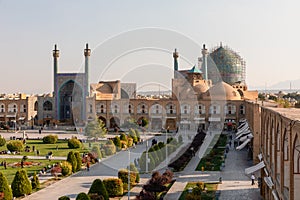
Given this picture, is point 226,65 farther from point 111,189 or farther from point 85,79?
point 111,189

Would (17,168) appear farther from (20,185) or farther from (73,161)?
(20,185)

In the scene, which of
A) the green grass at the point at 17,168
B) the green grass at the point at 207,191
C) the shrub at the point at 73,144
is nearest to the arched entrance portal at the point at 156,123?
the shrub at the point at 73,144

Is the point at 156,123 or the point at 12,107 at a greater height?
the point at 12,107

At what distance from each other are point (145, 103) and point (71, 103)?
32.4ft

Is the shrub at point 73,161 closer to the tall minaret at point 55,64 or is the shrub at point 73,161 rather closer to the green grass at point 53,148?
the green grass at point 53,148

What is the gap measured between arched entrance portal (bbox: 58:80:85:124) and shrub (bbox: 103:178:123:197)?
97.4ft

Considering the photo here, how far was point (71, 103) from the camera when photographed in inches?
1868

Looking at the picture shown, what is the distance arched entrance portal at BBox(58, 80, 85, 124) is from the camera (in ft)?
147

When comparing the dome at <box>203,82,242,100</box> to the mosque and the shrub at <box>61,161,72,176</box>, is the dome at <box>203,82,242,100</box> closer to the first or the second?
the mosque

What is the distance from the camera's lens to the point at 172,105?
41.8 metres

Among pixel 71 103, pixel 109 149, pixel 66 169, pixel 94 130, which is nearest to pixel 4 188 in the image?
pixel 66 169

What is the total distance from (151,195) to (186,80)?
30.9 meters

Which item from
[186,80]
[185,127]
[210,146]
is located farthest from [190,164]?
[186,80]

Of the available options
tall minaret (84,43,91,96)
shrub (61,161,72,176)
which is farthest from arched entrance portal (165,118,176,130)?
shrub (61,161,72,176)
